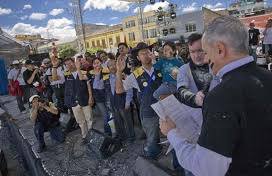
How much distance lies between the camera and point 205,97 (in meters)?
1.65

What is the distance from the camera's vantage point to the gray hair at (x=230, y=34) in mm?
1627

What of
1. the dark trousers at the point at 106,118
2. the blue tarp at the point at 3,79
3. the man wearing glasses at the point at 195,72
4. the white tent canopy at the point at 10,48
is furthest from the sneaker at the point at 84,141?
the blue tarp at the point at 3,79

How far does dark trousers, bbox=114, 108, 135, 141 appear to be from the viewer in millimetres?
→ 6963

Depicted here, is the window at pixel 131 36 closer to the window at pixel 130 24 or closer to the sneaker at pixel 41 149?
the window at pixel 130 24

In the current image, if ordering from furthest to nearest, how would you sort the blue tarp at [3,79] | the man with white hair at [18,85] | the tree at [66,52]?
1. the blue tarp at [3,79]
2. the man with white hair at [18,85]
3. the tree at [66,52]

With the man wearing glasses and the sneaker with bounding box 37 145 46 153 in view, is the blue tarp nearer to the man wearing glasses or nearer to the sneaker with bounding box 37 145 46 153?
the sneaker with bounding box 37 145 46 153

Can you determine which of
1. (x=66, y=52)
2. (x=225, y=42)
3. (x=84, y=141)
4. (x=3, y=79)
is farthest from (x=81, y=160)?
(x=66, y=52)

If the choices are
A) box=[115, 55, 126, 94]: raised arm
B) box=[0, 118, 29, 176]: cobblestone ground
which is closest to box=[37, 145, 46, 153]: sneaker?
box=[0, 118, 29, 176]: cobblestone ground

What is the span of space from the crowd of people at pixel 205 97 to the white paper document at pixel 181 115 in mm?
93

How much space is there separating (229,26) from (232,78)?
25 cm

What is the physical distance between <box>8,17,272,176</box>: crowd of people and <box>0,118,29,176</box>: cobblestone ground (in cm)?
103

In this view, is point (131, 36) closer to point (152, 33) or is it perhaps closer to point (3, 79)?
point (152, 33)

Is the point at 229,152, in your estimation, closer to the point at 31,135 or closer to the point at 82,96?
the point at 82,96

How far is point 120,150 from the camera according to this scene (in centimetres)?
676
